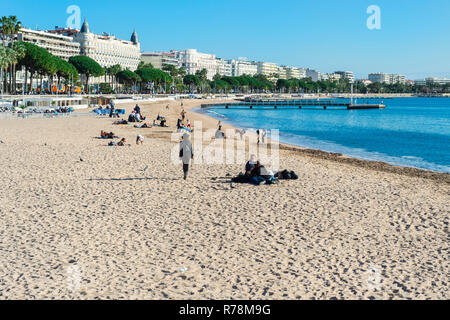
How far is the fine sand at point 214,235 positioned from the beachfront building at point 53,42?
114 meters

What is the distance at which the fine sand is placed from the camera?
6590 mm

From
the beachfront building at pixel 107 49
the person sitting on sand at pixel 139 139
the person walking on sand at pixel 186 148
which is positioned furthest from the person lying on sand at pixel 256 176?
the beachfront building at pixel 107 49

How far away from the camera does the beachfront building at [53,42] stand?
401 ft

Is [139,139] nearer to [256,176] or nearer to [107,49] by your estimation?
[256,176]

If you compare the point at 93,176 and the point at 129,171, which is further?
the point at 129,171

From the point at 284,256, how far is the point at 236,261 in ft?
2.75

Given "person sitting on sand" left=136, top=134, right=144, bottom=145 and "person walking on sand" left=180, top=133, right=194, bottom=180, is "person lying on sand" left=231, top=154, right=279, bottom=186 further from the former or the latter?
"person sitting on sand" left=136, top=134, right=144, bottom=145

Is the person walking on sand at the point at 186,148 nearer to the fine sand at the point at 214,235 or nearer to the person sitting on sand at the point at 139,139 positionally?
the fine sand at the point at 214,235

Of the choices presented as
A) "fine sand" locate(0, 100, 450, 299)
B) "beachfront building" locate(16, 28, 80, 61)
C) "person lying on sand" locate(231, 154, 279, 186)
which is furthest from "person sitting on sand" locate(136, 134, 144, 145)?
"beachfront building" locate(16, 28, 80, 61)

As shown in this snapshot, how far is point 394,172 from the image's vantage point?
18078 millimetres

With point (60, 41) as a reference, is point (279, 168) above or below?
below
